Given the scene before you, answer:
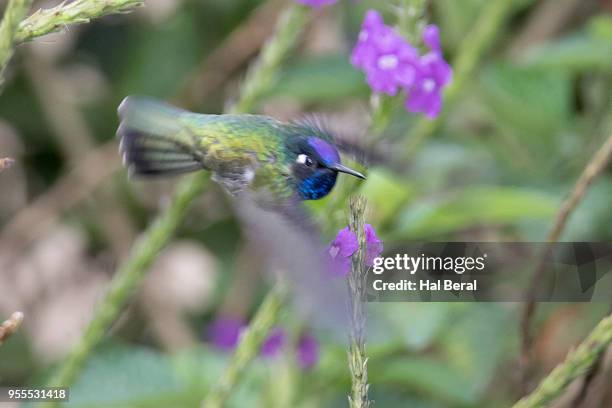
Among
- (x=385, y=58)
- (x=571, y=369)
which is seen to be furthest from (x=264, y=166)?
(x=571, y=369)

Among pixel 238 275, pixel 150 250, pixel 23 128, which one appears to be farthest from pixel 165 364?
pixel 23 128

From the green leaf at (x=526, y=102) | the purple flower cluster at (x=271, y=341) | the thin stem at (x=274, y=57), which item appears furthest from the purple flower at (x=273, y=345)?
the green leaf at (x=526, y=102)

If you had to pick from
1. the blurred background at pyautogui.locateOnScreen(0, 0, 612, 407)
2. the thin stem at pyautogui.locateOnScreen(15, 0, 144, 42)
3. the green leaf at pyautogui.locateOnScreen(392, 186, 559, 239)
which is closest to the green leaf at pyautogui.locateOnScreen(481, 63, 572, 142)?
the blurred background at pyautogui.locateOnScreen(0, 0, 612, 407)

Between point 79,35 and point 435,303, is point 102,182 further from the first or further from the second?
point 435,303

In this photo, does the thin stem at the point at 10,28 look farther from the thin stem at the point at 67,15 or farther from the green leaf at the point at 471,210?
the green leaf at the point at 471,210

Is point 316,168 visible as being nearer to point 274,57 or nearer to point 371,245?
point 371,245

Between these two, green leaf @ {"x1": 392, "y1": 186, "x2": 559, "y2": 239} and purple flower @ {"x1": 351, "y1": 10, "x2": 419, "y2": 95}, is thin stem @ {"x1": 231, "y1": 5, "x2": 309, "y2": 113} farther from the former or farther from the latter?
green leaf @ {"x1": 392, "y1": 186, "x2": 559, "y2": 239}
